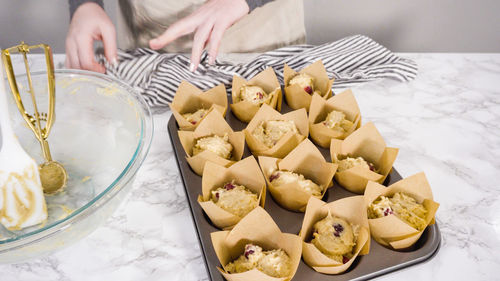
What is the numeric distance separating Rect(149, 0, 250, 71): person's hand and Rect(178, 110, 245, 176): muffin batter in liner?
37 cm

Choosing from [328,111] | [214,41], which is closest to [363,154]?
[328,111]

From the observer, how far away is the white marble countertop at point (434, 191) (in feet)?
2.61

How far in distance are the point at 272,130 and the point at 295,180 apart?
17 cm

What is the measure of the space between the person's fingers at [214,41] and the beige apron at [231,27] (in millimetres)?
99

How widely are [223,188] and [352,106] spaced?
41 cm

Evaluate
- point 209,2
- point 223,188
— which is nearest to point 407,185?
point 223,188

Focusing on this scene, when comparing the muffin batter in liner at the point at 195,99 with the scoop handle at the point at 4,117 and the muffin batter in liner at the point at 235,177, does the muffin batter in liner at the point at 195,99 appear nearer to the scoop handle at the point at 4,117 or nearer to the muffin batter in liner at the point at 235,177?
the muffin batter in liner at the point at 235,177

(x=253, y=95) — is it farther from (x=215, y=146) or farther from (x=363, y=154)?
(x=363, y=154)

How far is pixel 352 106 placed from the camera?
102cm

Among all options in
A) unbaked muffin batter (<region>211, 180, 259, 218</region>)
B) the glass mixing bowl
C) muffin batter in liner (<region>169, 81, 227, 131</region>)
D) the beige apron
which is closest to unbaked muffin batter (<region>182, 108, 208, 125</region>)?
muffin batter in liner (<region>169, 81, 227, 131</region>)

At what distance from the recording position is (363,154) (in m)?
0.93

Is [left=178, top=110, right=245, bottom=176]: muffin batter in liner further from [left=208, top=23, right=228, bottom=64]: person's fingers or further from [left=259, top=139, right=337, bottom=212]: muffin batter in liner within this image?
[left=208, top=23, right=228, bottom=64]: person's fingers

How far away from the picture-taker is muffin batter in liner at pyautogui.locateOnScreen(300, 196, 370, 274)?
69cm

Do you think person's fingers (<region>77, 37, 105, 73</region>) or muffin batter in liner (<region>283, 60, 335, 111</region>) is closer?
muffin batter in liner (<region>283, 60, 335, 111</region>)
